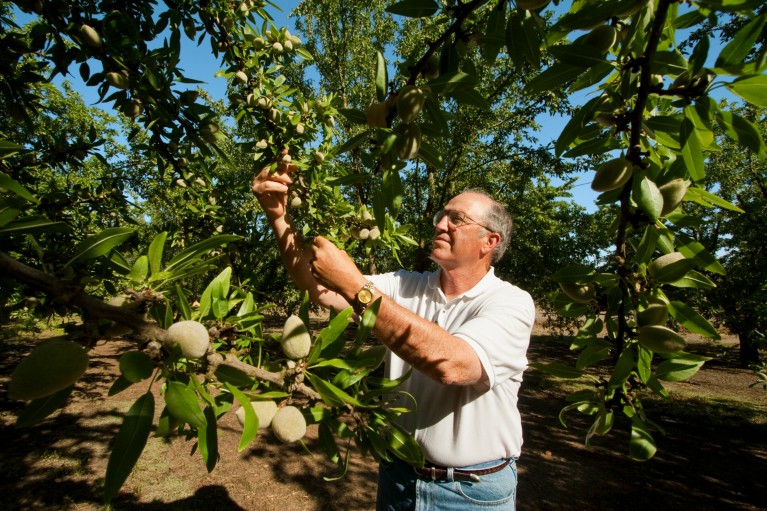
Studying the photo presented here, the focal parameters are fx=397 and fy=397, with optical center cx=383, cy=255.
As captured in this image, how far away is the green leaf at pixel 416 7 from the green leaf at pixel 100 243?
942mm

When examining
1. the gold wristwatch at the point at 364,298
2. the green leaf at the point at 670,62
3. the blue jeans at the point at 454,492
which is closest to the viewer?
the green leaf at the point at 670,62

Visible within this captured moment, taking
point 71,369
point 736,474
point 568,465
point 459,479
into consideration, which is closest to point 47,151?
point 71,369

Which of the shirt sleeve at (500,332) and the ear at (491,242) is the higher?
the ear at (491,242)

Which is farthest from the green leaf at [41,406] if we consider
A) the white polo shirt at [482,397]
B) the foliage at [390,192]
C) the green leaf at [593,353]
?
the green leaf at [593,353]

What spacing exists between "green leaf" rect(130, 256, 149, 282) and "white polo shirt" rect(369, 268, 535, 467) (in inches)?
46.0

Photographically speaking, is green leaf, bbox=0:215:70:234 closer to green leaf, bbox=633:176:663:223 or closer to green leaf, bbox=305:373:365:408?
green leaf, bbox=305:373:365:408

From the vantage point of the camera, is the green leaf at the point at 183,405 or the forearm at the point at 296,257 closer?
the green leaf at the point at 183,405

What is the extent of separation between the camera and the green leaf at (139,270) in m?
1.01

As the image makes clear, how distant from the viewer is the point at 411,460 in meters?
1.25

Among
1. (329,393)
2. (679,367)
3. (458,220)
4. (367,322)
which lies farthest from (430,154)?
(458,220)

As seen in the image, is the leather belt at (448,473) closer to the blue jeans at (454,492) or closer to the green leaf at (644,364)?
the blue jeans at (454,492)

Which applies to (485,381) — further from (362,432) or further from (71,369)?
(71,369)

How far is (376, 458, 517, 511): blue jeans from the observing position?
183 centimetres

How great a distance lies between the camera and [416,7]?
115cm
